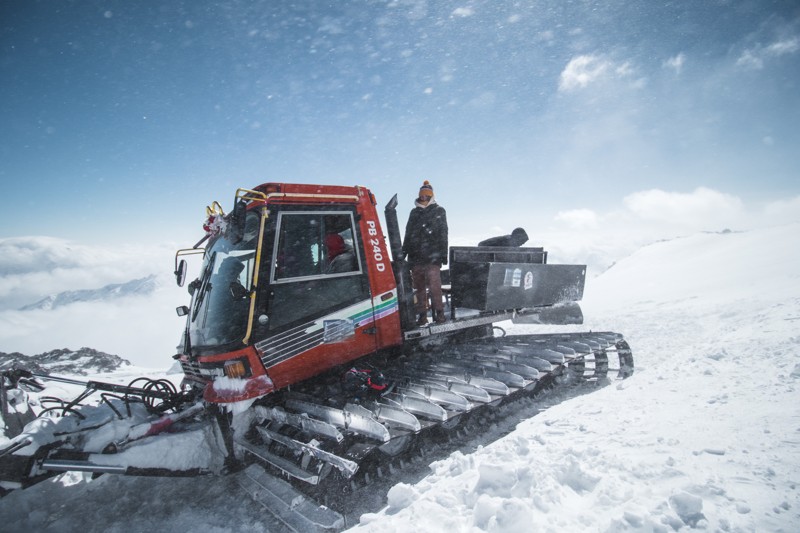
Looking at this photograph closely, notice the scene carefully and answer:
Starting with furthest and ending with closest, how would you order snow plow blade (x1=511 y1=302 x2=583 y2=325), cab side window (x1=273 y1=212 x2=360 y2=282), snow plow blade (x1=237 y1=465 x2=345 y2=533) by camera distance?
1. snow plow blade (x1=511 y1=302 x2=583 y2=325)
2. cab side window (x1=273 y1=212 x2=360 y2=282)
3. snow plow blade (x1=237 y1=465 x2=345 y2=533)

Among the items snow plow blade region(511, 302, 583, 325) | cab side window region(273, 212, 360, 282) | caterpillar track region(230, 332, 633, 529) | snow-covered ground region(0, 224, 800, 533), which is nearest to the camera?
snow-covered ground region(0, 224, 800, 533)

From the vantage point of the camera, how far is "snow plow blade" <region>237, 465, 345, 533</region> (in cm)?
251

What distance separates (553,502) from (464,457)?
2.89ft

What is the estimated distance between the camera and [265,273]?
340 centimetres

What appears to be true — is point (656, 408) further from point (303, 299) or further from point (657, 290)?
point (657, 290)

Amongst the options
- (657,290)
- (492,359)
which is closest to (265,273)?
(492,359)

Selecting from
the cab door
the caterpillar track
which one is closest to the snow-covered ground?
the caterpillar track

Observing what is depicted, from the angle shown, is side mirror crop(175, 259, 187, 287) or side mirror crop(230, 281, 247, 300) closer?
side mirror crop(230, 281, 247, 300)

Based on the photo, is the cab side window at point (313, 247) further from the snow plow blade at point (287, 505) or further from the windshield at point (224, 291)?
the snow plow blade at point (287, 505)

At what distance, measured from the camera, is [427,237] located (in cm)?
473

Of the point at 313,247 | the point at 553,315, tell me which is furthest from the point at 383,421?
the point at 553,315

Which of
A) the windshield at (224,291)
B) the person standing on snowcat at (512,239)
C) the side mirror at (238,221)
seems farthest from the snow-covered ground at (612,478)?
the person standing on snowcat at (512,239)

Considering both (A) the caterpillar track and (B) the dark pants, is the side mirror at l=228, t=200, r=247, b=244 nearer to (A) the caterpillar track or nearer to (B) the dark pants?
(A) the caterpillar track

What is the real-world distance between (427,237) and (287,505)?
10.7 ft
